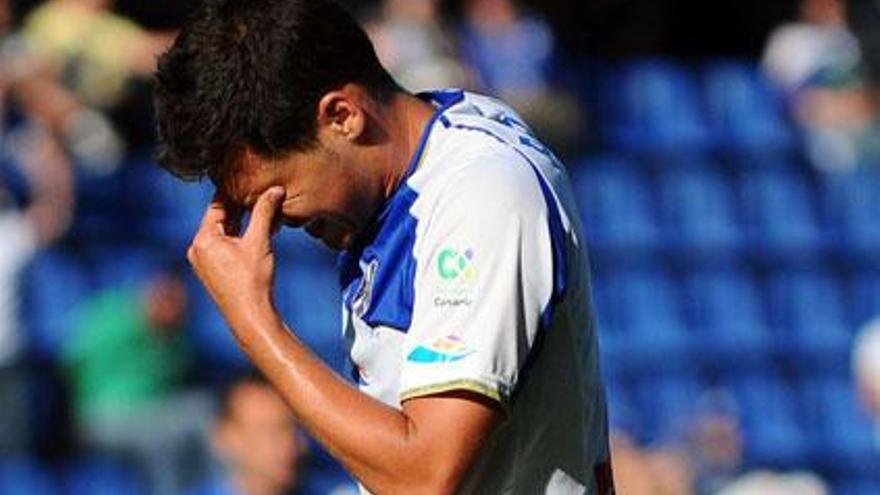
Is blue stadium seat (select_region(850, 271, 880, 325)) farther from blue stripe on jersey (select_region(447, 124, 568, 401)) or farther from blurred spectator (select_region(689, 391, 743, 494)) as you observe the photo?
blue stripe on jersey (select_region(447, 124, 568, 401))

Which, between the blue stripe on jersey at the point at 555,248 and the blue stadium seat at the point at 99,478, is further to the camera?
the blue stadium seat at the point at 99,478

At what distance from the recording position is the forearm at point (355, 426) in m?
A: 3.00

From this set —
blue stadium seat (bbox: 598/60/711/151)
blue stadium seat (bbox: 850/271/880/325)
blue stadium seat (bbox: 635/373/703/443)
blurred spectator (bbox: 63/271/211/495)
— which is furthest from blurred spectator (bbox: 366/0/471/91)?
blue stadium seat (bbox: 850/271/880/325)

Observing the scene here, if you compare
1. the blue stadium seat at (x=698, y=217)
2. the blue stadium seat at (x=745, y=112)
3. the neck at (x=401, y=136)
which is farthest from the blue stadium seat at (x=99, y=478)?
the neck at (x=401, y=136)

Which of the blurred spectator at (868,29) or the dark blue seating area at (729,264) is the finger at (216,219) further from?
the blurred spectator at (868,29)

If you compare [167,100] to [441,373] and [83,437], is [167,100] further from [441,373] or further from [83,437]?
[83,437]

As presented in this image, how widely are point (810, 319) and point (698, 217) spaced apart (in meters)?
0.82

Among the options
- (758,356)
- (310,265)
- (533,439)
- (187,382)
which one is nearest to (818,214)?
(758,356)

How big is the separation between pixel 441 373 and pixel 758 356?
27.1ft

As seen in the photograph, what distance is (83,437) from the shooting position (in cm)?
901

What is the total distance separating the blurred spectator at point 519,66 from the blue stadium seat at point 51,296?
2450mm

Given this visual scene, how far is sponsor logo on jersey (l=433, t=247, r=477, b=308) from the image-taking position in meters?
3.03

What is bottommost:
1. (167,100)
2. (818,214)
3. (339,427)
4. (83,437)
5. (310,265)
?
(83,437)

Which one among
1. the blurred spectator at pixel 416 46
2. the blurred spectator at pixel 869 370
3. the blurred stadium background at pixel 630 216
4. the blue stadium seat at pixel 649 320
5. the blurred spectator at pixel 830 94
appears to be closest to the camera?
the blurred stadium background at pixel 630 216
